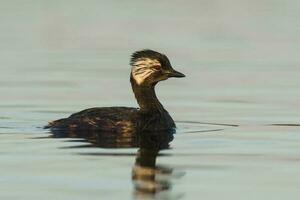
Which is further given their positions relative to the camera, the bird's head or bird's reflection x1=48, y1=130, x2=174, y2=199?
the bird's head

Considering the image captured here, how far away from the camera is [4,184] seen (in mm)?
15555

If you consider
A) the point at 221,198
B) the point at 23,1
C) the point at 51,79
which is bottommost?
the point at 221,198

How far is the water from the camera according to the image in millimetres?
16000

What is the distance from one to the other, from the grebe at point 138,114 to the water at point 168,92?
0.39 m

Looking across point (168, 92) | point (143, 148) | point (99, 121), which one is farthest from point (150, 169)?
point (168, 92)

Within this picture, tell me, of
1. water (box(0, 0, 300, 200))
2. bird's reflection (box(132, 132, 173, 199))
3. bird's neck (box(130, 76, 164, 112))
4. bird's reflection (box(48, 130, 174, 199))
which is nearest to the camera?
bird's reflection (box(132, 132, 173, 199))

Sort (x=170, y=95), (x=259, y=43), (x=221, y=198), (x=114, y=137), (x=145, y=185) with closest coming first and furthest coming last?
1. (x=221, y=198)
2. (x=145, y=185)
3. (x=114, y=137)
4. (x=170, y=95)
5. (x=259, y=43)

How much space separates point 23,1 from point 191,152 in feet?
81.2

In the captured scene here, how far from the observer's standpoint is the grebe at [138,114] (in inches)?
825

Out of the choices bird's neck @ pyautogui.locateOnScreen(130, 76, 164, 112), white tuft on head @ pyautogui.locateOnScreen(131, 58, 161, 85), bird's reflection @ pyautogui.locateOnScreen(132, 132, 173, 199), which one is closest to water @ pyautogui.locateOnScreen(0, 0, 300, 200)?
bird's reflection @ pyautogui.locateOnScreen(132, 132, 173, 199)

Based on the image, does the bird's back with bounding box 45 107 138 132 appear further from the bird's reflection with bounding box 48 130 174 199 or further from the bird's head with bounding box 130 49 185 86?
the bird's head with bounding box 130 49 185 86

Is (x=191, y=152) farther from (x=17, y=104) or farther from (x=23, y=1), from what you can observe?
(x=23, y=1)

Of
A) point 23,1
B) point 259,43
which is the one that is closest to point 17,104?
point 259,43

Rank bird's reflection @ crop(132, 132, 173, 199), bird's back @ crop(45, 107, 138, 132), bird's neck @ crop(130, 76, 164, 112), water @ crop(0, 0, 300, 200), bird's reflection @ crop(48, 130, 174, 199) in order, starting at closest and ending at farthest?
bird's reflection @ crop(132, 132, 173, 199) → bird's reflection @ crop(48, 130, 174, 199) → water @ crop(0, 0, 300, 200) → bird's back @ crop(45, 107, 138, 132) → bird's neck @ crop(130, 76, 164, 112)
